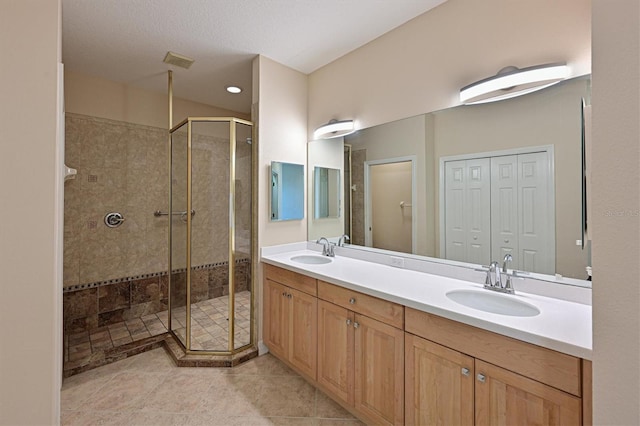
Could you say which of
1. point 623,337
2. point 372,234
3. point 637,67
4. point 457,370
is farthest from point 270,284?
point 637,67

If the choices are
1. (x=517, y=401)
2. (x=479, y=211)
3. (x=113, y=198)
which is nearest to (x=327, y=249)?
(x=479, y=211)

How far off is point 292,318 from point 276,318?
24cm

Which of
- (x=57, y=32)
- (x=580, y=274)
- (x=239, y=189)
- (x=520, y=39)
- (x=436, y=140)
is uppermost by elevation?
(x=520, y=39)

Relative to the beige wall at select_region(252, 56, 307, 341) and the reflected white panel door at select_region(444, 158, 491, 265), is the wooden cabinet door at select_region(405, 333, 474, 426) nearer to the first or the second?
the reflected white panel door at select_region(444, 158, 491, 265)

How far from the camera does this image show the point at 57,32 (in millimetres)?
1135

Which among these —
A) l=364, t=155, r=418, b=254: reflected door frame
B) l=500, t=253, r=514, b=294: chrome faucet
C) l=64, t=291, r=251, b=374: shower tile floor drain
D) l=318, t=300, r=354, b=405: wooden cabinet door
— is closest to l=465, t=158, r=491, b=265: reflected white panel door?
l=500, t=253, r=514, b=294: chrome faucet

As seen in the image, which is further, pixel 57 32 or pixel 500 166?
pixel 500 166

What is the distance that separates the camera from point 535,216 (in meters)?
1.44

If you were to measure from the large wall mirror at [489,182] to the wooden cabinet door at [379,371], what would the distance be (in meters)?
0.66

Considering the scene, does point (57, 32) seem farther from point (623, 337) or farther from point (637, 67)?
point (623, 337)

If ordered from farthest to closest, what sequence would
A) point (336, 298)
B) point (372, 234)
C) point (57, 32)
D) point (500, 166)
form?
point (372, 234) < point (336, 298) < point (500, 166) < point (57, 32)

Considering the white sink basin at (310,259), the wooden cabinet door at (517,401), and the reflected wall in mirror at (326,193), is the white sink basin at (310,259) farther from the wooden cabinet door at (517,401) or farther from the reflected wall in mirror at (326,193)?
the wooden cabinet door at (517,401)

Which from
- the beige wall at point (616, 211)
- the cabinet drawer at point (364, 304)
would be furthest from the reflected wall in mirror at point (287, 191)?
the beige wall at point (616, 211)

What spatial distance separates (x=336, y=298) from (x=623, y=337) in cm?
129
